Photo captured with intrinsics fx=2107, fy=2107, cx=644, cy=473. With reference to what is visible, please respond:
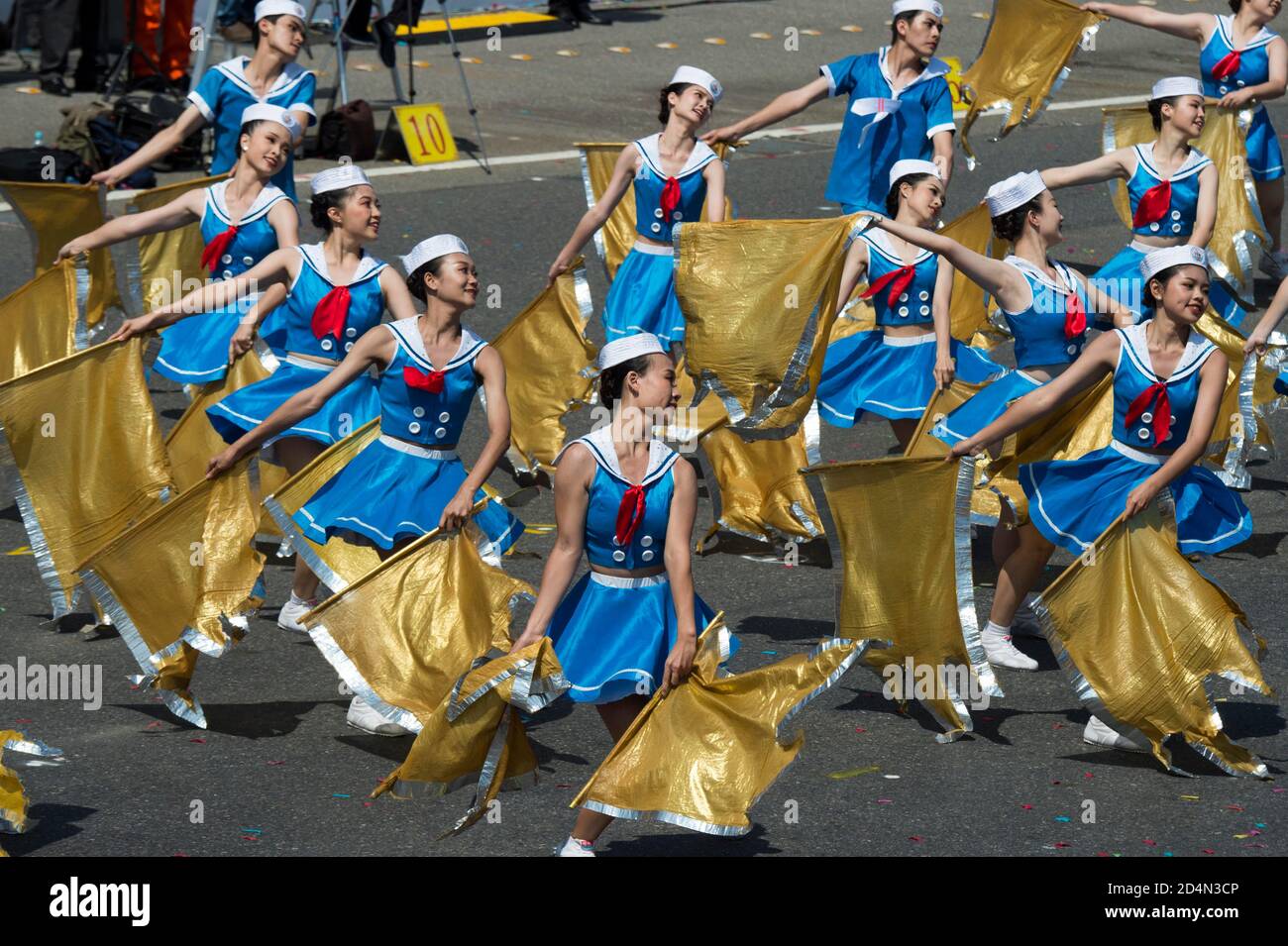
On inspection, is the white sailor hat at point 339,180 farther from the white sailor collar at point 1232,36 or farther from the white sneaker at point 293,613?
the white sailor collar at point 1232,36

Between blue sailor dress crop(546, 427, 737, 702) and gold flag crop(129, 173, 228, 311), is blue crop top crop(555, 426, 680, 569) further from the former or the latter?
gold flag crop(129, 173, 228, 311)

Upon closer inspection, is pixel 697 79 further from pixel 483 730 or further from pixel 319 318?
pixel 483 730

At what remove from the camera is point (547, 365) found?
35.2ft

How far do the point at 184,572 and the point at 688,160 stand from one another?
12.2 feet

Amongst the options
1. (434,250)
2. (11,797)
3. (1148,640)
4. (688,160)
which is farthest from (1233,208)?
(11,797)

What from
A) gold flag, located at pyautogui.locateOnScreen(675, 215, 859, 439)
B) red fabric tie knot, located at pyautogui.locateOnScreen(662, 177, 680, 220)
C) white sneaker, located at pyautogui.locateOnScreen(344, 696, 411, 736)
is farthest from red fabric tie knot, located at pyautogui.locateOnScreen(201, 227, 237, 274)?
white sneaker, located at pyautogui.locateOnScreen(344, 696, 411, 736)

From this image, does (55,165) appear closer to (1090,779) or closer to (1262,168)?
(1262,168)

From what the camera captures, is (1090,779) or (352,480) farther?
(352,480)

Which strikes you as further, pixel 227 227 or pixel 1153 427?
pixel 227 227

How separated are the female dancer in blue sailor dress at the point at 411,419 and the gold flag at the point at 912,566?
4.11 feet

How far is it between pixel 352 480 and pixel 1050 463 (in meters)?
2.62

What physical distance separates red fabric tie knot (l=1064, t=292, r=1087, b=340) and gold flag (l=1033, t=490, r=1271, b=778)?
1572 millimetres

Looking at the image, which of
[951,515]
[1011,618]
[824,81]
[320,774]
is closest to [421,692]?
[320,774]

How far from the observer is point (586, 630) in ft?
21.4
